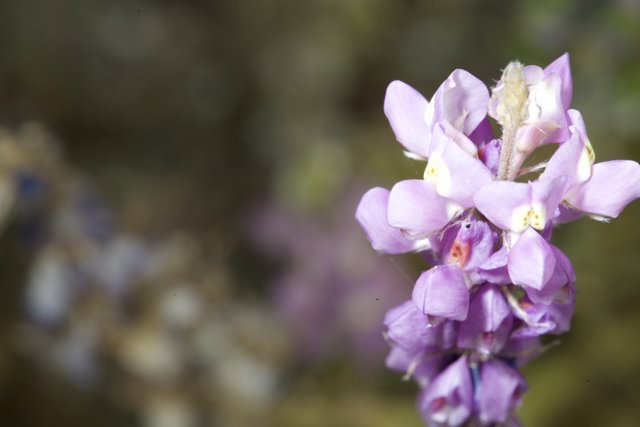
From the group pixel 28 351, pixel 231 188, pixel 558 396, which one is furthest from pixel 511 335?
pixel 231 188

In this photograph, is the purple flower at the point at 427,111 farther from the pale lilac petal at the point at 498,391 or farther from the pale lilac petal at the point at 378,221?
the pale lilac petal at the point at 498,391

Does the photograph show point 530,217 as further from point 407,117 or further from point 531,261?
point 407,117

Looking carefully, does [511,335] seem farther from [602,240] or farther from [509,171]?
[602,240]

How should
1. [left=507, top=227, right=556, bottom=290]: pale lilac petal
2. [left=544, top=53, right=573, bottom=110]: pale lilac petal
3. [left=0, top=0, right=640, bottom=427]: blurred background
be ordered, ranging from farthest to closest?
[left=0, top=0, right=640, bottom=427]: blurred background
[left=544, top=53, right=573, bottom=110]: pale lilac petal
[left=507, top=227, right=556, bottom=290]: pale lilac petal

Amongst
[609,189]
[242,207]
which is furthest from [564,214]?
[242,207]

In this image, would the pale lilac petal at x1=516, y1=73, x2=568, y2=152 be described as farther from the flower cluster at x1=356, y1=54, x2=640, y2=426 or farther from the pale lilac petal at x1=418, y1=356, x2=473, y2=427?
the pale lilac petal at x1=418, y1=356, x2=473, y2=427

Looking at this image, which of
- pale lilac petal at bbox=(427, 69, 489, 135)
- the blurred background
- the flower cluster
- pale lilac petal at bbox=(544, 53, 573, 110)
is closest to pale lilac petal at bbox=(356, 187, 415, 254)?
the flower cluster
